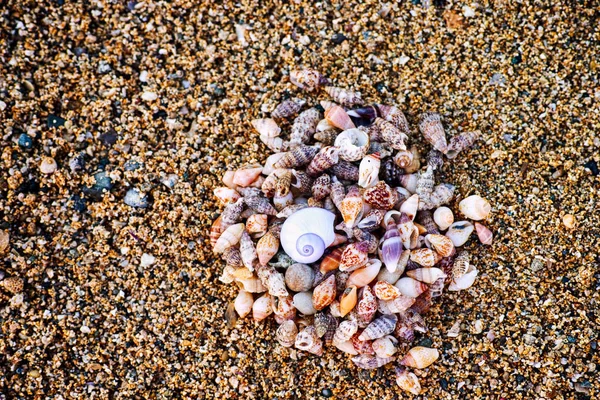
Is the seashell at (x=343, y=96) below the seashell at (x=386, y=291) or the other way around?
the other way around

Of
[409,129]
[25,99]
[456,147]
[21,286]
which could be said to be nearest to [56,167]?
[25,99]

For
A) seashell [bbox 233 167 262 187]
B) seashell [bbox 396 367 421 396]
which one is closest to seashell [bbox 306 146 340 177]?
seashell [bbox 233 167 262 187]

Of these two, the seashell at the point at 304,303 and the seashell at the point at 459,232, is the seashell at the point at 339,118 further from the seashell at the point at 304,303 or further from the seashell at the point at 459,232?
the seashell at the point at 304,303

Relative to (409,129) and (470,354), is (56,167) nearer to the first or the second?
(409,129)

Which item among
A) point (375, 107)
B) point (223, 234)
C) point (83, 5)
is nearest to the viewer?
point (223, 234)

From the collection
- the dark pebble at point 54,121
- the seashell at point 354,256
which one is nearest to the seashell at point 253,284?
the seashell at point 354,256

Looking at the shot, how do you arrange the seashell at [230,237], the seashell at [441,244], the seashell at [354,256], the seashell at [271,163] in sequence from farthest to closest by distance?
the seashell at [271,163] < the seashell at [230,237] < the seashell at [441,244] < the seashell at [354,256]

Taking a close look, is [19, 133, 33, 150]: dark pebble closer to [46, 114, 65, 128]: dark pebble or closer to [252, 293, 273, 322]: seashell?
[46, 114, 65, 128]: dark pebble
